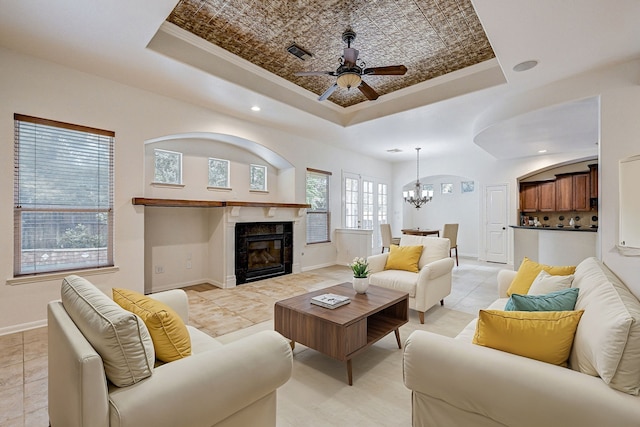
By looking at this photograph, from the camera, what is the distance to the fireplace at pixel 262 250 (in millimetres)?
5078

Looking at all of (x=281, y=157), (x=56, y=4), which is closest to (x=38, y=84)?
(x=56, y=4)

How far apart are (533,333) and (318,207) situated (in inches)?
218

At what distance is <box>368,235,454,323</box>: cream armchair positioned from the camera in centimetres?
331

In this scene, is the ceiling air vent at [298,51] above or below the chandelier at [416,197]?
above

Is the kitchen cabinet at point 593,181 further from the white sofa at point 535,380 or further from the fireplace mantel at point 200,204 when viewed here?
the white sofa at point 535,380

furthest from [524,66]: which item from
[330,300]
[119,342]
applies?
[119,342]

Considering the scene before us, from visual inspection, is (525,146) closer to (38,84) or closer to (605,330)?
(605,330)

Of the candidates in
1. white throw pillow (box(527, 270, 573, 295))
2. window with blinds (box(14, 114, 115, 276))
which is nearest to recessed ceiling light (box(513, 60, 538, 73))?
white throw pillow (box(527, 270, 573, 295))

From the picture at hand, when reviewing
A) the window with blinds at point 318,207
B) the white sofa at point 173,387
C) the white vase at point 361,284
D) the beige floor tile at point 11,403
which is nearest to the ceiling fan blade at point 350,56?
the white vase at point 361,284

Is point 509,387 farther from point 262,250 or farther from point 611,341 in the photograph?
point 262,250

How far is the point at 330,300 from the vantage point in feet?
8.43

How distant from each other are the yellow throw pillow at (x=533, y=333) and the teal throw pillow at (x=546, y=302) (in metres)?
0.23

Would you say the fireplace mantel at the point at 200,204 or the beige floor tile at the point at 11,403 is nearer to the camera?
the beige floor tile at the point at 11,403

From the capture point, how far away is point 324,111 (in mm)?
5023
